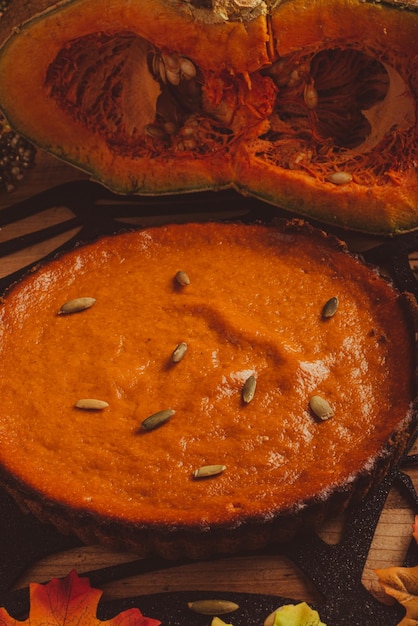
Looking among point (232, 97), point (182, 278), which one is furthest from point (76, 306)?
point (232, 97)

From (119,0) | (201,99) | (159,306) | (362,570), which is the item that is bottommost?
(362,570)

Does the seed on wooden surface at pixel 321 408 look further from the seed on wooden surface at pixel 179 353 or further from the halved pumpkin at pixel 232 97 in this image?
the halved pumpkin at pixel 232 97

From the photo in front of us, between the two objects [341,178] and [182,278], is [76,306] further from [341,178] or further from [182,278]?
[341,178]

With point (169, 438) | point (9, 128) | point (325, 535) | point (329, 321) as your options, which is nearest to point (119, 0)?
point (9, 128)

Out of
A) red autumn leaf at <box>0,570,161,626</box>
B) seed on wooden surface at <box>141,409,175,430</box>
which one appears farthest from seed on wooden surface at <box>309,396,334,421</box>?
red autumn leaf at <box>0,570,161,626</box>

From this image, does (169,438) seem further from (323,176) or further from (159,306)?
(323,176)

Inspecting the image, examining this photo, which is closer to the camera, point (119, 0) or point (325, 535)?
point (325, 535)

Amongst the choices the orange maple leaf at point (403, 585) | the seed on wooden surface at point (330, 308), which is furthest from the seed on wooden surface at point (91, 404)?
the orange maple leaf at point (403, 585)
